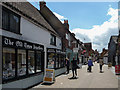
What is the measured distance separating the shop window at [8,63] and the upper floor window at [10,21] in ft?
4.30

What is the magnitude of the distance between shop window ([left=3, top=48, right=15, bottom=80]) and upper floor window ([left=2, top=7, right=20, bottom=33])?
1310mm

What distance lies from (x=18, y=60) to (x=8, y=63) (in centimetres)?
93

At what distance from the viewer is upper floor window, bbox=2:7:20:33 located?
8730 mm

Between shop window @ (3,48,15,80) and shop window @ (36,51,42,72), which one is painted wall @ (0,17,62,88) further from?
shop window @ (36,51,42,72)

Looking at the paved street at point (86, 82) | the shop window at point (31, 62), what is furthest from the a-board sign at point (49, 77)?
the shop window at point (31, 62)

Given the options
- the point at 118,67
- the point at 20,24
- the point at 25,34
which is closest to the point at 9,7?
the point at 20,24

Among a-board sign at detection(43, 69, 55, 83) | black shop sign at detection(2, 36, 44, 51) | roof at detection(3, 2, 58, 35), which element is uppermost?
roof at detection(3, 2, 58, 35)

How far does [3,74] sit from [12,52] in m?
1.37

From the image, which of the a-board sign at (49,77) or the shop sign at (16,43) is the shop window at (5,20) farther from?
the a-board sign at (49,77)

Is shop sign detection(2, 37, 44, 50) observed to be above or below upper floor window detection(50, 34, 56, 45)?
below

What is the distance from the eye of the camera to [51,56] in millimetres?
15617

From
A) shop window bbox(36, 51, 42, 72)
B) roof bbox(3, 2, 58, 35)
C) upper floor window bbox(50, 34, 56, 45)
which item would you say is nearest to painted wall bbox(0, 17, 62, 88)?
roof bbox(3, 2, 58, 35)

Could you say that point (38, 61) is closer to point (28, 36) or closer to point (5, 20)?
point (28, 36)

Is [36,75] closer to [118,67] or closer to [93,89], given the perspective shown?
[93,89]
